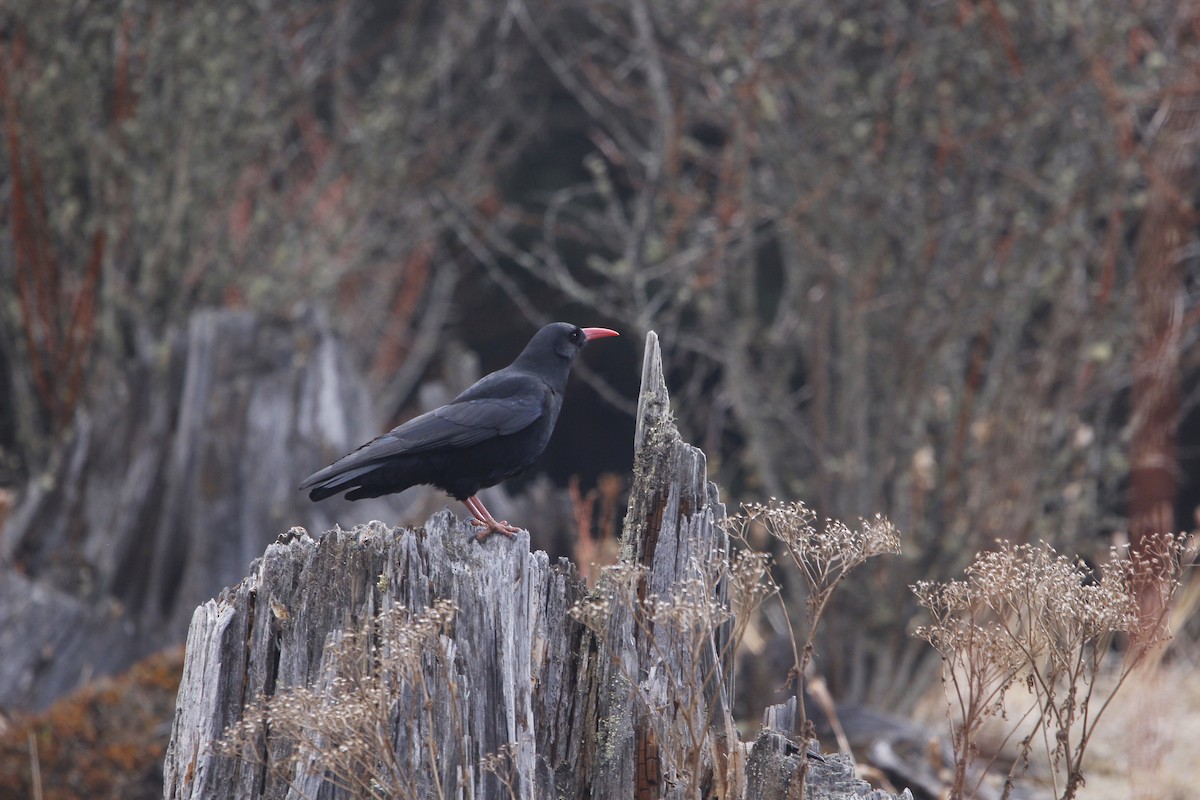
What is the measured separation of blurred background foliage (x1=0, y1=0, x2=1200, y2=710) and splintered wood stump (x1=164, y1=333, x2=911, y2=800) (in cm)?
340

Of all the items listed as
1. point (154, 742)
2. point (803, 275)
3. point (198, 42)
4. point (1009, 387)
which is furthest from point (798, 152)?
point (154, 742)

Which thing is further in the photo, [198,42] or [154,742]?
[198,42]

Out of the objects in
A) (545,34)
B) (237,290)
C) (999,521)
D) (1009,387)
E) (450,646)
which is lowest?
(999,521)

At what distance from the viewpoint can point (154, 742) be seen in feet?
16.4

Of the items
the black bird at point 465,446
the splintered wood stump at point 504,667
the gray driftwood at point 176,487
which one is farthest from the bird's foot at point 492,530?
the gray driftwood at point 176,487

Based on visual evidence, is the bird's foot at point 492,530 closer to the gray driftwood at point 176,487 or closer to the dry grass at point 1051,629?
the dry grass at point 1051,629

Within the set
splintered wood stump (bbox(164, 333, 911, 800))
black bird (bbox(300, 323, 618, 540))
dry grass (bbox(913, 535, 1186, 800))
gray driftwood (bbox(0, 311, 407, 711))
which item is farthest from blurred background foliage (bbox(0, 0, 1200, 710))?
dry grass (bbox(913, 535, 1186, 800))

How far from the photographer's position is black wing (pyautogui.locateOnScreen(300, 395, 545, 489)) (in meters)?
3.79

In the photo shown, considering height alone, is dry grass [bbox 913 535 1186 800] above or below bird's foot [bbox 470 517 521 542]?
below

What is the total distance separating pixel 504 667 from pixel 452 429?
124 centimetres

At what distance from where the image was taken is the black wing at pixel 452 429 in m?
3.79

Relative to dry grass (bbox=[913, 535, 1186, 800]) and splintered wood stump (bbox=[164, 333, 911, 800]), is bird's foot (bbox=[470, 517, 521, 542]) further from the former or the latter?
dry grass (bbox=[913, 535, 1186, 800])

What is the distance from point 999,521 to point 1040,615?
4.26 meters

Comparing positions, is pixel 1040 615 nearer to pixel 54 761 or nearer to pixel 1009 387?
pixel 54 761
